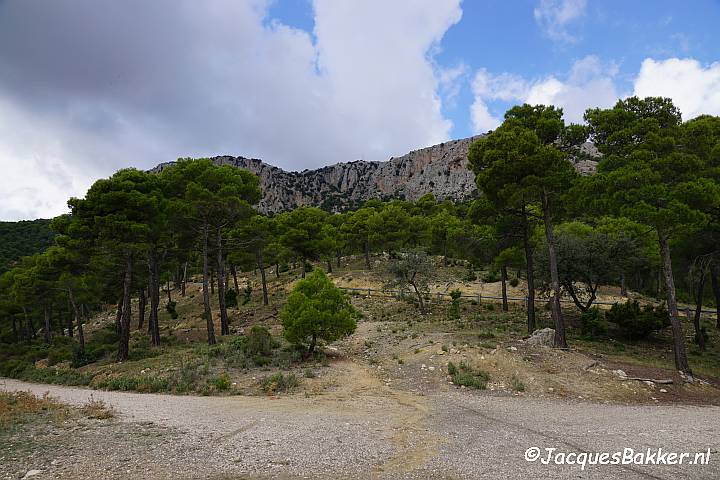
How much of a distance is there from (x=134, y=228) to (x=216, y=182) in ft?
15.3

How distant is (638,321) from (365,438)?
1850 cm

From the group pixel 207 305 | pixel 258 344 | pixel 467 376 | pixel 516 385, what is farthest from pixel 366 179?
pixel 516 385

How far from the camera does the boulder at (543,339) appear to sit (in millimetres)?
15139

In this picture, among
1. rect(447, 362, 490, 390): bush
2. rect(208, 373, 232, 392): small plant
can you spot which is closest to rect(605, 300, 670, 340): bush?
rect(447, 362, 490, 390): bush

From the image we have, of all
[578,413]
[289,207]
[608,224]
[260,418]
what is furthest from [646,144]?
[289,207]

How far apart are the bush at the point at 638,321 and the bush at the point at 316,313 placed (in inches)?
567

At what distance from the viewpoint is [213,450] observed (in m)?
6.59

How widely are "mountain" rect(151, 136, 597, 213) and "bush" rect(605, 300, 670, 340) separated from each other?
10443cm

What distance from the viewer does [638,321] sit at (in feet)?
64.0

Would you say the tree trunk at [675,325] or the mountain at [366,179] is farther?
the mountain at [366,179]

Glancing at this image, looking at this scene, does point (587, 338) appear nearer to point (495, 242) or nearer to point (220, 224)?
point (495, 242)

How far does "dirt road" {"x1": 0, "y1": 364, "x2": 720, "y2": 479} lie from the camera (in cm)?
569

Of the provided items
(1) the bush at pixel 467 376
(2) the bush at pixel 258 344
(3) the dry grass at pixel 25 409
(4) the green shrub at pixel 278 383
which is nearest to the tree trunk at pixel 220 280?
(2) the bush at pixel 258 344

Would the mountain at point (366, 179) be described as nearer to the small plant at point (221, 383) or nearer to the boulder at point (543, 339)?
the boulder at point (543, 339)
